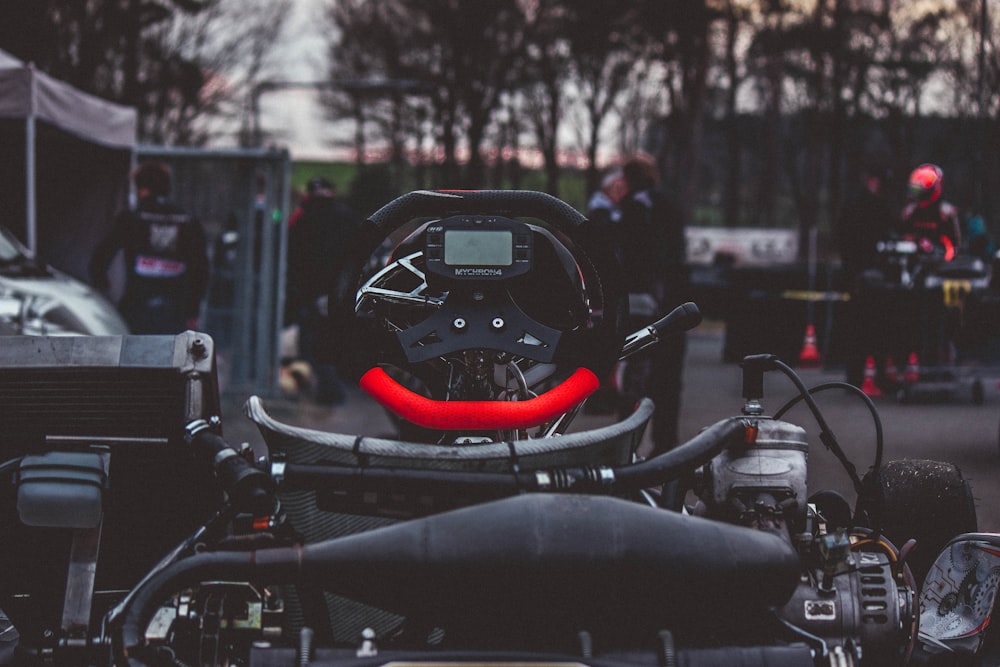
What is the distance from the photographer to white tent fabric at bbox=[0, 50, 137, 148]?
37.4 ft

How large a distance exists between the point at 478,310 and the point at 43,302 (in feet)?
24.5

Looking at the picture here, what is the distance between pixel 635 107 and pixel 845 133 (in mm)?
7066

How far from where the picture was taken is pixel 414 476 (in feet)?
7.82

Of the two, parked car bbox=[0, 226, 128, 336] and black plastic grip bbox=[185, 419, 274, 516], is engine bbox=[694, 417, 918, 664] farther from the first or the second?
parked car bbox=[0, 226, 128, 336]

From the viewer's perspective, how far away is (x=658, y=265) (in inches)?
354

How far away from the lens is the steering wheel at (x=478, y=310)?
2.76 metres

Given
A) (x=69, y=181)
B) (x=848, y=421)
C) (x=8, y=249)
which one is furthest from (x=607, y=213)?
(x=69, y=181)

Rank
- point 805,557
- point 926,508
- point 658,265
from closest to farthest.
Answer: point 805,557 < point 926,508 < point 658,265

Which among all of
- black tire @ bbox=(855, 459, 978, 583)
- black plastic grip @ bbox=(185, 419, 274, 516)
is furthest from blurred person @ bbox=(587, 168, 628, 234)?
black plastic grip @ bbox=(185, 419, 274, 516)

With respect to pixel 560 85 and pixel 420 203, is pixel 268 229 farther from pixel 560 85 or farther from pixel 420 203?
pixel 560 85

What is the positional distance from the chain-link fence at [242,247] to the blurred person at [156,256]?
1665 millimetres

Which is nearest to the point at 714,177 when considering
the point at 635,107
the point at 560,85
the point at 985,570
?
the point at 635,107

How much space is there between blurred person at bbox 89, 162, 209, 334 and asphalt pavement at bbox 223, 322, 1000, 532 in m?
1.03

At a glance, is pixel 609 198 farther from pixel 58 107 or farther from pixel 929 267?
pixel 58 107
